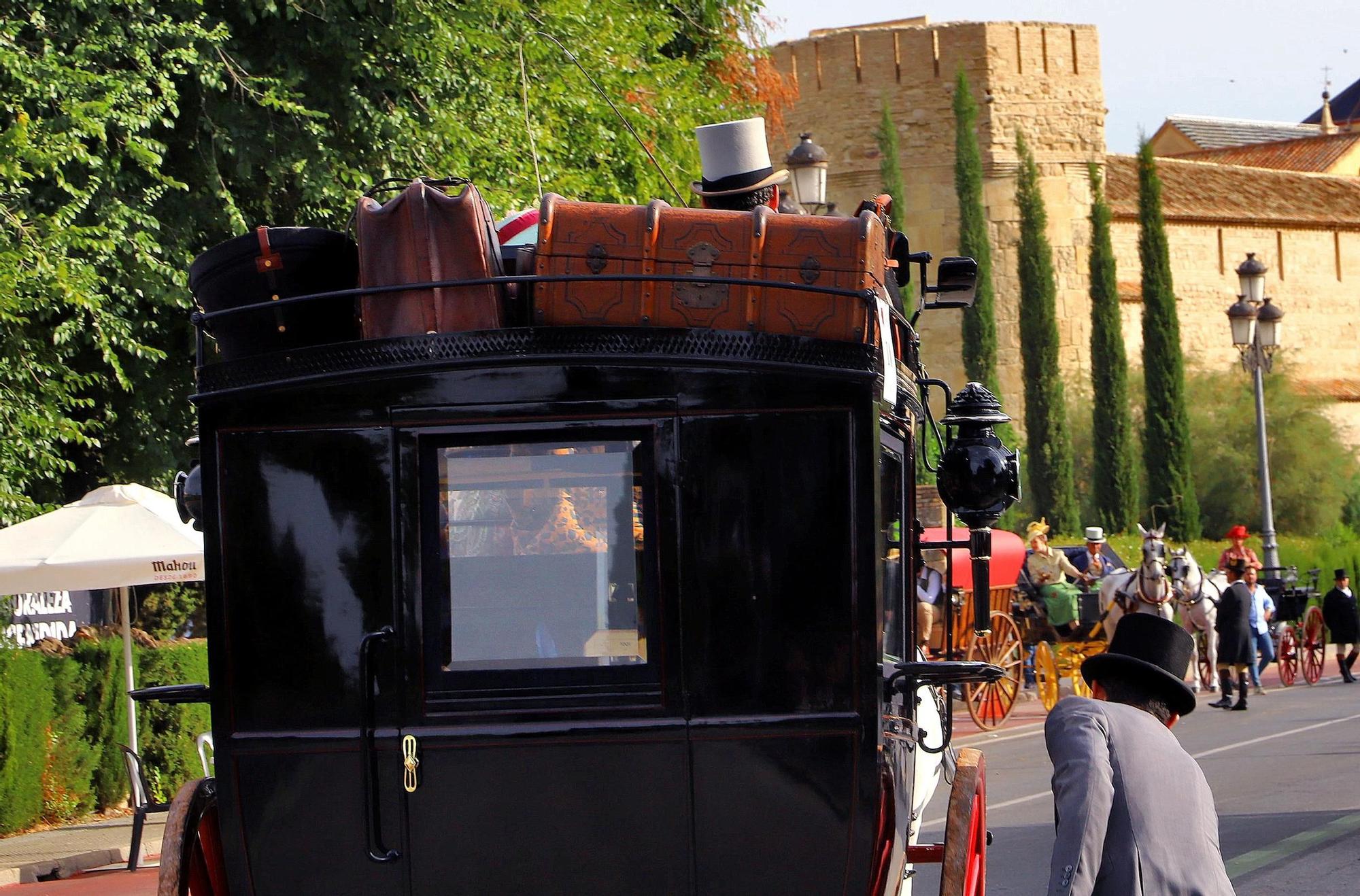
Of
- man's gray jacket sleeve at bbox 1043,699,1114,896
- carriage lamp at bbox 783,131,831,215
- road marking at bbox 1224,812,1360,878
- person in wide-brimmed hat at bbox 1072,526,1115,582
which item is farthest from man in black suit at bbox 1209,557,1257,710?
man's gray jacket sleeve at bbox 1043,699,1114,896

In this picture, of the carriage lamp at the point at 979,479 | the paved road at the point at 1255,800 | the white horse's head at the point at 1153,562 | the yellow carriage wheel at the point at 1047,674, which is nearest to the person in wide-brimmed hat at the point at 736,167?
the carriage lamp at the point at 979,479

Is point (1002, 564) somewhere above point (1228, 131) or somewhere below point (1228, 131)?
below

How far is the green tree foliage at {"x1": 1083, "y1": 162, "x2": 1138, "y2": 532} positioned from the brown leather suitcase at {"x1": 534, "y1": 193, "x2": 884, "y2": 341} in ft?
139

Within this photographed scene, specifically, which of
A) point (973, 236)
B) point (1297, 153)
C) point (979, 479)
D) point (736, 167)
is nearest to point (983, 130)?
point (973, 236)

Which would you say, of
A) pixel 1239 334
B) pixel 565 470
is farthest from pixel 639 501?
pixel 1239 334

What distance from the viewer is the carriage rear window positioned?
479 centimetres

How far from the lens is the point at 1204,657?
77.0 feet

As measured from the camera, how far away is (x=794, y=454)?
15.8ft

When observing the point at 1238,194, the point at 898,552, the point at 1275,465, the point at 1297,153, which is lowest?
the point at 898,552

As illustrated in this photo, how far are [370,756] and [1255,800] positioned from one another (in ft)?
29.6

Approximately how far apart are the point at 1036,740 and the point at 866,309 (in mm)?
13721

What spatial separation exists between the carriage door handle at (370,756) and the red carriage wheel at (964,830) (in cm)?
157

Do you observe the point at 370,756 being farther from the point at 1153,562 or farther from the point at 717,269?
the point at 1153,562

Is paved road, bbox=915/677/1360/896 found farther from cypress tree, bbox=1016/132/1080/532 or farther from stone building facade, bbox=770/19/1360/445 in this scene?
stone building facade, bbox=770/19/1360/445
